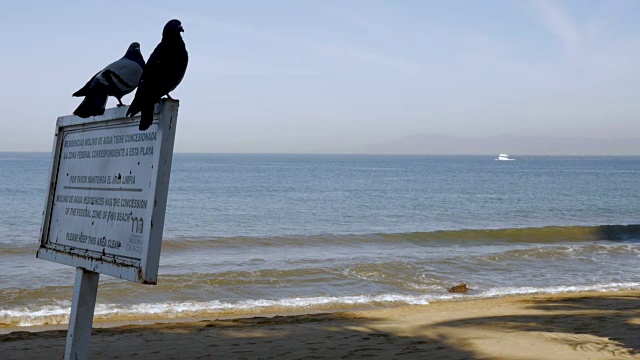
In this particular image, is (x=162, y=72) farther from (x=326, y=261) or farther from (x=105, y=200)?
(x=326, y=261)

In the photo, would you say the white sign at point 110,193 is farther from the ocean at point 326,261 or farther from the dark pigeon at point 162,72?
the ocean at point 326,261

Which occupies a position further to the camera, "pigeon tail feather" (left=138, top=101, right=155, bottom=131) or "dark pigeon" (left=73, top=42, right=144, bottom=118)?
"dark pigeon" (left=73, top=42, right=144, bottom=118)

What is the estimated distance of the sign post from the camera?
352 cm

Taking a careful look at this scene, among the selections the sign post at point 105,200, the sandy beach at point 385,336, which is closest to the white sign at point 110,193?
the sign post at point 105,200

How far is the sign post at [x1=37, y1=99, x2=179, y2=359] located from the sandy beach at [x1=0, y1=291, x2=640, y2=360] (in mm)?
2744

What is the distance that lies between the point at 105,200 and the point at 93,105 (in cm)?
68

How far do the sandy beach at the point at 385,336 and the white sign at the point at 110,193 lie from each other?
2841mm

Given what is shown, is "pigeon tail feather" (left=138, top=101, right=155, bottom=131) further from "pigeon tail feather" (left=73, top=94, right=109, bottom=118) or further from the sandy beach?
the sandy beach

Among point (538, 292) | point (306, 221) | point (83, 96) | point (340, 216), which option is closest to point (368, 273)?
point (538, 292)

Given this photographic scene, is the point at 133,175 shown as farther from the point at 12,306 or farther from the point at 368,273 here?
the point at 368,273

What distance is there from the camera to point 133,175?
3750 mm

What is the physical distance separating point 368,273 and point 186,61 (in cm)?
1109

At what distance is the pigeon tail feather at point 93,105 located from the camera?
4.28m

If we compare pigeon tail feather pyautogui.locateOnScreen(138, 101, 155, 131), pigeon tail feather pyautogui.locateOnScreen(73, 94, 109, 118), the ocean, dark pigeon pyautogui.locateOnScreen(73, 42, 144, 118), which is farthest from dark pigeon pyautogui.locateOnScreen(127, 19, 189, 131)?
the ocean
